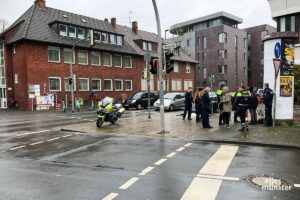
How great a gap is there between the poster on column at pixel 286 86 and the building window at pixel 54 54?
24141mm

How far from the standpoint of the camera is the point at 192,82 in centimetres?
5109

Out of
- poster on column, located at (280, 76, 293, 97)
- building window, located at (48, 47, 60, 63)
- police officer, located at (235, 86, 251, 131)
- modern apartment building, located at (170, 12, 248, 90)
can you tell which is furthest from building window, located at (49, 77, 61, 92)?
modern apartment building, located at (170, 12, 248, 90)

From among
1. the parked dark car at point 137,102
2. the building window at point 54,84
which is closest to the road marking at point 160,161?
the parked dark car at point 137,102

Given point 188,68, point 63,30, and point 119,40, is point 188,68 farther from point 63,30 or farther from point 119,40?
point 63,30

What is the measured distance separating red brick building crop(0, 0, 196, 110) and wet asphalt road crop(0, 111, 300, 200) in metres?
17.4

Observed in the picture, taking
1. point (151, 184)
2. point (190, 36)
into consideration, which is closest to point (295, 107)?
point (151, 184)

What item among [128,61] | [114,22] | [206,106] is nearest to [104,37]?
[128,61]

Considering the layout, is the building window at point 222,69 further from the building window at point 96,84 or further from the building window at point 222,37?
the building window at point 96,84

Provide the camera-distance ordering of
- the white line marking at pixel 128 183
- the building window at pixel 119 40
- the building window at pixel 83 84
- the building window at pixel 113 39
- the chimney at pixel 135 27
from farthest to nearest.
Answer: the chimney at pixel 135 27, the building window at pixel 119 40, the building window at pixel 113 39, the building window at pixel 83 84, the white line marking at pixel 128 183

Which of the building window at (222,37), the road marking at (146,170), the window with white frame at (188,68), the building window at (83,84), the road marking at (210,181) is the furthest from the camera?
the building window at (222,37)

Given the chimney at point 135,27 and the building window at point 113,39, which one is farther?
the chimney at point 135,27

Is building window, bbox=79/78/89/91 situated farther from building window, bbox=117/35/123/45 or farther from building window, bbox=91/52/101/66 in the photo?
building window, bbox=117/35/123/45

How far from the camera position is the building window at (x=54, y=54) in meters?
30.4

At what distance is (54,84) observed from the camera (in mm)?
30781
